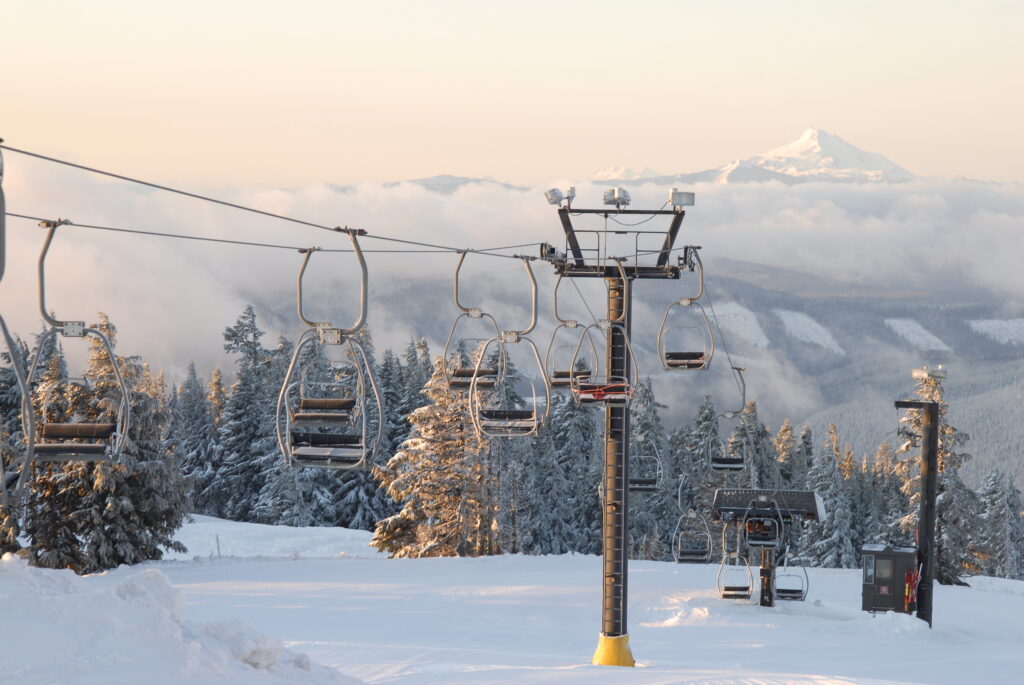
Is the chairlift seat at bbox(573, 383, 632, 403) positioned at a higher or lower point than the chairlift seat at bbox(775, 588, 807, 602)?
higher

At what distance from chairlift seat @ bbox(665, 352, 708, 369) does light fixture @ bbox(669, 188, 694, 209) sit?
9.40 feet

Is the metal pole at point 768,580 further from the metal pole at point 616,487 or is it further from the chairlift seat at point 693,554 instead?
the metal pole at point 616,487

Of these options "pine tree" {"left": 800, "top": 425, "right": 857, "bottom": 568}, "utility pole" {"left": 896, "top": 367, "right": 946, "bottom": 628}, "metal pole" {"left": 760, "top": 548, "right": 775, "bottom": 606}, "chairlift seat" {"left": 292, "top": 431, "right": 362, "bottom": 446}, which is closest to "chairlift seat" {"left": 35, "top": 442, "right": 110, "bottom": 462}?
"chairlift seat" {"left": 292, "top": 431, "right": 362, "bottom": 446}

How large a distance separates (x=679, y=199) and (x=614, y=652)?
8.22m

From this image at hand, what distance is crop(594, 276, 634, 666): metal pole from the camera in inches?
856

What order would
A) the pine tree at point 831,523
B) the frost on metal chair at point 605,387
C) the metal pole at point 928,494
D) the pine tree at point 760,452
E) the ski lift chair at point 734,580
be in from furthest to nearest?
1. the pine tree at point 831,523
2. the pine tree at point 760,452
3. the ski lift chair at point 734,580
4. the metal pole at point 928,494
5. the frost on metal chair at point 605,387

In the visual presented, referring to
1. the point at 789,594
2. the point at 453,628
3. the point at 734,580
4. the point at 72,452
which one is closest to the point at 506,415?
the point at 453,628

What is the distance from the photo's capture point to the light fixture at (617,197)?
22.6m

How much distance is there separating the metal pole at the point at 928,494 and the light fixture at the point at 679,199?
9.44m

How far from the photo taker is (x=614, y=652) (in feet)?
70.1

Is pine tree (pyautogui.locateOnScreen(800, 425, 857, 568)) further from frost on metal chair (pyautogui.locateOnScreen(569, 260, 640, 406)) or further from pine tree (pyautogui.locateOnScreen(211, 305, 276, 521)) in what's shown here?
frost on metal chair (pyautogui.locateOnScreen(569, 260, 640, 406))

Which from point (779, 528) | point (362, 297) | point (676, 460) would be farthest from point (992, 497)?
point (362, 297)

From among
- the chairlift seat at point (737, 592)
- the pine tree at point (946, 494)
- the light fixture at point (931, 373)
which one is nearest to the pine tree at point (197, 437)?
the pine tree at point (946, 494)

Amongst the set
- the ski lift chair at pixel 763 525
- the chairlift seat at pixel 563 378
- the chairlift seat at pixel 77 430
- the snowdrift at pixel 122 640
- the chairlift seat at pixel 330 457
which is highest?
the chairlift seat at pixel 563 378
